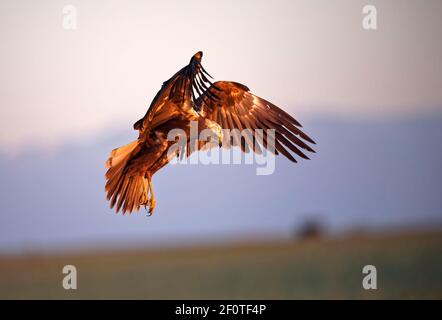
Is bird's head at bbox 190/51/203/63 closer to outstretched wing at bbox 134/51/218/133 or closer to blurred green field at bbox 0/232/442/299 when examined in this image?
outstretched wing at bbox 134/51/218/133

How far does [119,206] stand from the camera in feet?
32.7

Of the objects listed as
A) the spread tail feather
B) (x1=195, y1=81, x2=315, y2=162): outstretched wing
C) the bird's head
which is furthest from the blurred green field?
the bird's head

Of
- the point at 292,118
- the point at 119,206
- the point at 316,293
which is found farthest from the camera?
the point at 316,293

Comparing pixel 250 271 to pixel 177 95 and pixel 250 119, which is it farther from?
Result: pixel 177 95

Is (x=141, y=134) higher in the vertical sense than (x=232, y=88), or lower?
lower

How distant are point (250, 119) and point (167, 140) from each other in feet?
6.04

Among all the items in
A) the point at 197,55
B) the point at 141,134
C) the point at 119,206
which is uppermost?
the point at 197,55

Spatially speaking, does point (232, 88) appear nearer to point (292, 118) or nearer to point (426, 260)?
point (292, 118)

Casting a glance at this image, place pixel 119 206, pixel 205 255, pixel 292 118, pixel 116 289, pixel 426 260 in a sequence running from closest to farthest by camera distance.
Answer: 1. pixel 119 206
2. pixel 292 118
3. pixel 116 289
4. pixel 426 260
5. pixel 205 255

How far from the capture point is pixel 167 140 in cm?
965

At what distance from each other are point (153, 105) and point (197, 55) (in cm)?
69

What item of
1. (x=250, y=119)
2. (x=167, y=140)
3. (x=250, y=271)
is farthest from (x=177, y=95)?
(x=250, y=271)

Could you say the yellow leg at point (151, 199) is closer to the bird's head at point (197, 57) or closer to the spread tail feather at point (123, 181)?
the spread tail feather at point (123, 181)
